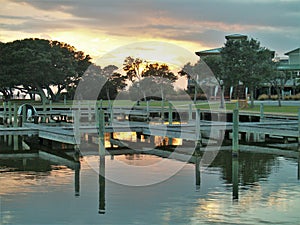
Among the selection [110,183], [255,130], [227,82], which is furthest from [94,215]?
[227,82]

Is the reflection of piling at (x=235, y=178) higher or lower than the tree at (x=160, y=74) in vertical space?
lower

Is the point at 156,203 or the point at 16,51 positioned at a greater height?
the point at 16,51

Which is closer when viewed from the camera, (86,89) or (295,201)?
(295,201)

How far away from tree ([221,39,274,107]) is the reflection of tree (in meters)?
29.0

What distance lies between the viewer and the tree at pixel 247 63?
48531 mm

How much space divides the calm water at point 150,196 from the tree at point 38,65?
4688 cm

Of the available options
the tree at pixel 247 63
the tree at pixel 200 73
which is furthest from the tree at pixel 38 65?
the tree at pixel 247 63

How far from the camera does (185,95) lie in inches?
2798

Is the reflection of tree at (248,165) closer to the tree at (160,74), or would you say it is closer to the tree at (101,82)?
the tree at (160,74)

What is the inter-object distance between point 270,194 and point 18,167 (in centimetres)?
807

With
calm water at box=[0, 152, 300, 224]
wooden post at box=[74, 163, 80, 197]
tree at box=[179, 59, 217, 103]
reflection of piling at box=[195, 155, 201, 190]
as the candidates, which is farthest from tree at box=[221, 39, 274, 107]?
wooden post at box=[74, 163, 80, 197]

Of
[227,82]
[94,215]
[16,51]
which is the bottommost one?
[94,215]

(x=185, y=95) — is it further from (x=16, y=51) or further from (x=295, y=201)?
(x=295, y=201)

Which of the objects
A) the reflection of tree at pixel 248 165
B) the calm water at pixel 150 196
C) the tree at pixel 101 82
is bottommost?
the calm water at pixel 150 196
